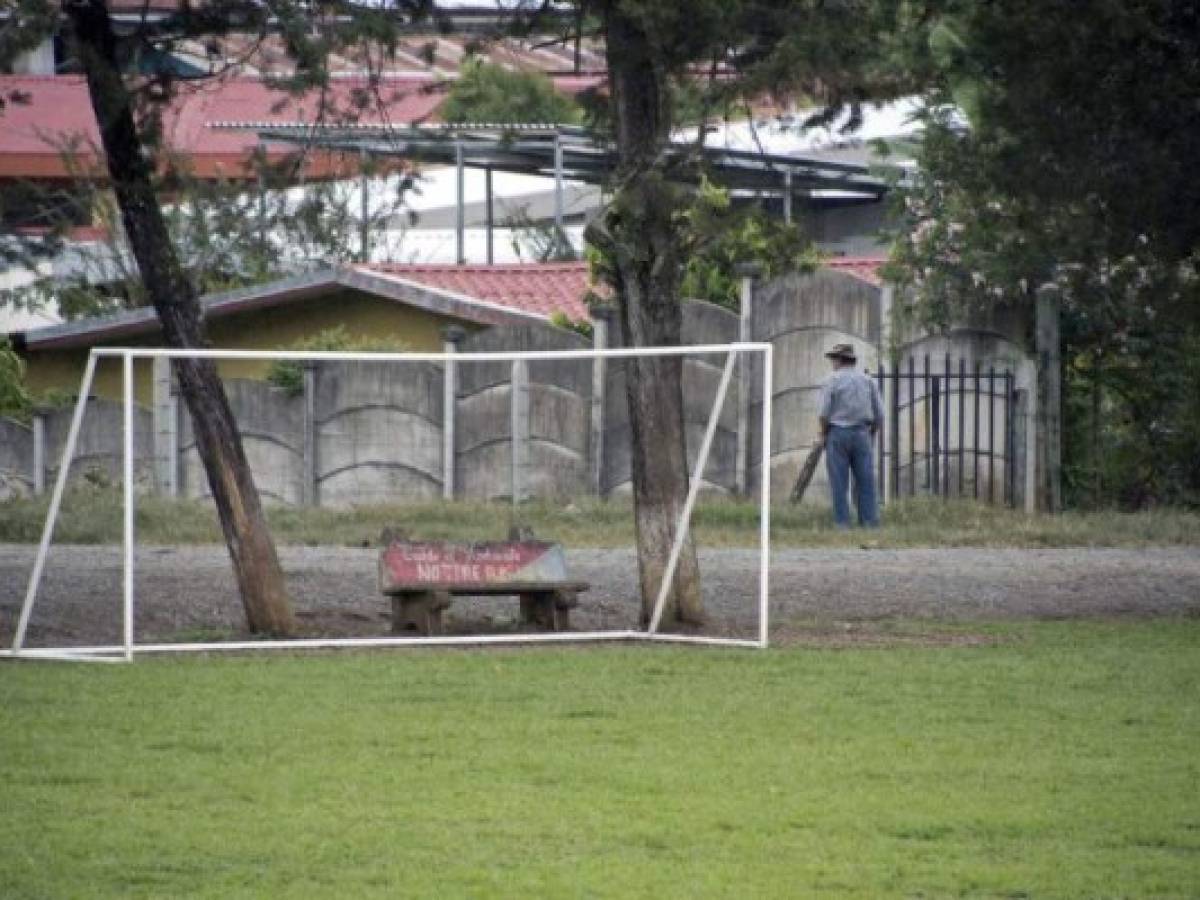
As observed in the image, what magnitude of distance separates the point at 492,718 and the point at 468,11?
5.47m

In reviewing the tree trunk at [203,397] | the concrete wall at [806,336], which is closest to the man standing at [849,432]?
the concrete wall at [806,336]

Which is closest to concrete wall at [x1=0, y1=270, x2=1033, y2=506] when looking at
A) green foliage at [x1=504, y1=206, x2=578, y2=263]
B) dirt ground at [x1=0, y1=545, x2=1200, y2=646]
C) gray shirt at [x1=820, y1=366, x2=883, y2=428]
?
gray shirt at [x1=820, y1=366, x2=883, y2=428]

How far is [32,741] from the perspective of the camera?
39.8 ft

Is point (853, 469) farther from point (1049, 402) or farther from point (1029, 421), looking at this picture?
point (1049, 402)

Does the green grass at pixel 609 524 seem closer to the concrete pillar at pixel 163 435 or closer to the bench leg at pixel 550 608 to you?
the concrete pillar at pixel 163 435

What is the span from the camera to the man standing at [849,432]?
2414cm

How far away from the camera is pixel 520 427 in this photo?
28.1 meters

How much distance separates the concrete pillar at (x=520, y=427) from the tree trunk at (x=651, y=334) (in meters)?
10.6

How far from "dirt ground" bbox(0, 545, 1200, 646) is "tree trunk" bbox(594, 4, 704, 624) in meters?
0.72

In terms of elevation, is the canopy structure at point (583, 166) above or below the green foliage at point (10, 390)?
above

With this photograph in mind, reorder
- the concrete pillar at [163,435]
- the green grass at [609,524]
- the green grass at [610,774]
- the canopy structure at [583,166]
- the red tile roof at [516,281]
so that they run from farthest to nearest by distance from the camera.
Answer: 1. the red tile roof at [516,281]
2. the canopy structure at [583,166]
3. the concrete pillar at [163,435]
4. the green grass at [609,524]
5. the green grass at [610,774]

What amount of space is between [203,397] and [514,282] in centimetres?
1981

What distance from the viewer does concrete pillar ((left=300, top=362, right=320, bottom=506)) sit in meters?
29.0

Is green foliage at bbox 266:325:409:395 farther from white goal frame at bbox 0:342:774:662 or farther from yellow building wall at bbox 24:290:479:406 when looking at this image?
white goal frame at bbox 0:342:774:662
